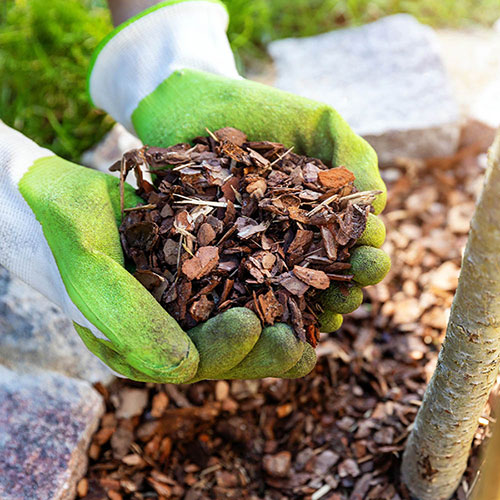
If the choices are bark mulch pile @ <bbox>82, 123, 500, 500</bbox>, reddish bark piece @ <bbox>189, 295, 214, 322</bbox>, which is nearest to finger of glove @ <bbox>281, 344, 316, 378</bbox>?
reddish bark piece @ <bbox>189, 295, 214, 322</bbox>

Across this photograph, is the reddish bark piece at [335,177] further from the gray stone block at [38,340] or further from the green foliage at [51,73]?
the green foliage at [51,73]

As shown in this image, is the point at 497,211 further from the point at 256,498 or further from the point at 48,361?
the point at 48,361

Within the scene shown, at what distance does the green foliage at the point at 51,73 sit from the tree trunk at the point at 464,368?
189 centimetres

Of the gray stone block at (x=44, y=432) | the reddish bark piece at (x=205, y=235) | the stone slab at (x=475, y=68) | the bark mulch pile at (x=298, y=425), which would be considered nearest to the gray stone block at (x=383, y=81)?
the stone slab at (x=475, y=68)

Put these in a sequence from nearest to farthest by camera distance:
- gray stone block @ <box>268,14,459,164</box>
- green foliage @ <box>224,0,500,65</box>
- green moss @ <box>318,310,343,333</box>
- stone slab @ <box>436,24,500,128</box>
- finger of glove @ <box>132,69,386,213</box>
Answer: green moss @ <box>318,310,343,333</box>, finger of glove @ <box>132,69,386,213</box>, gray stone block @ <box>268,14,459,164</box>, stone slab @ <box>436,24,500,128</box>, green foliage @ <box>224,0,500,65</box>

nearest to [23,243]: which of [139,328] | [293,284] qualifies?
[139,328]

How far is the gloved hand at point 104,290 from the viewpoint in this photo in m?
1.18

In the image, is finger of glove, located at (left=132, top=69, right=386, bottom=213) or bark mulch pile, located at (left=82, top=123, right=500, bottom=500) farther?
bark mulch pile, located at (left=82, top=123, right=500, bottom=500)

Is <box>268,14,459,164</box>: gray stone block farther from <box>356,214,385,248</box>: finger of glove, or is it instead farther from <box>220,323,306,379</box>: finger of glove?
<box>220,323,306,379</box>: finger of glove

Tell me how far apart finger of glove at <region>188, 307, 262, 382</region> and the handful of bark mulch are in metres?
0.06

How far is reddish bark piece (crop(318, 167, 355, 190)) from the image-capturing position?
142 cm

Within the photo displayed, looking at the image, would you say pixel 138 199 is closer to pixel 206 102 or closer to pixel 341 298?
pixel 206 102

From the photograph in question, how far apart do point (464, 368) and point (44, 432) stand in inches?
44.8

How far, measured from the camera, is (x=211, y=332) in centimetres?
121
